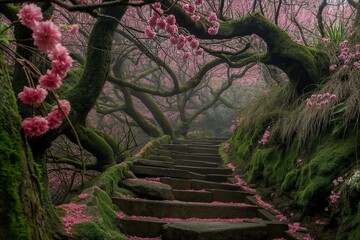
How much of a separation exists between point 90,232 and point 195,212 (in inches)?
76.5

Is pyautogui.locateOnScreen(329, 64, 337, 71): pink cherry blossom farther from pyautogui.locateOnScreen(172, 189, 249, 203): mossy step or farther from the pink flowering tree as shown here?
pyautogui.locateOnScreen(172, 189, 249, 203): mossy step

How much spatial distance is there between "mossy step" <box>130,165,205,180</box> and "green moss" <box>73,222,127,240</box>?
3172mm

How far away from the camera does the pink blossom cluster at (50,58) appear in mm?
1721

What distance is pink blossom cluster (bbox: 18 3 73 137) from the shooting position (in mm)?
1721

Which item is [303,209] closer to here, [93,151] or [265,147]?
[265,147]

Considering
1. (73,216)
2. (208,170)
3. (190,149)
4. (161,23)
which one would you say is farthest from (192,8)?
(190,149)

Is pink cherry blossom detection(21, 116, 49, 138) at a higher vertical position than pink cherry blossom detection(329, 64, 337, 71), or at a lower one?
lower

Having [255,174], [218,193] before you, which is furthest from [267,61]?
[218,193]

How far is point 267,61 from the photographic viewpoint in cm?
616

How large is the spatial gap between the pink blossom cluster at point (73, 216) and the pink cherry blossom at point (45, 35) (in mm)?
1854

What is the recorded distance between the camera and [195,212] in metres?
4.76

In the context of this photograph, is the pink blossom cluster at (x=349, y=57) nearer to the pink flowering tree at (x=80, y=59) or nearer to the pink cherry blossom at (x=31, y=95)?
the pink flowering tree at (x=80, y=59)

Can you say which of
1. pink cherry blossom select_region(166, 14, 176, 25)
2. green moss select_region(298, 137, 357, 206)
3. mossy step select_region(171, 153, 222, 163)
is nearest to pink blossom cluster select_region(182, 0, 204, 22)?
pink cherry blossom select_region(166, 14, 176, 25)

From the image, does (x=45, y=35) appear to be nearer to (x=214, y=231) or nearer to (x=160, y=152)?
(x=214, y=231)
